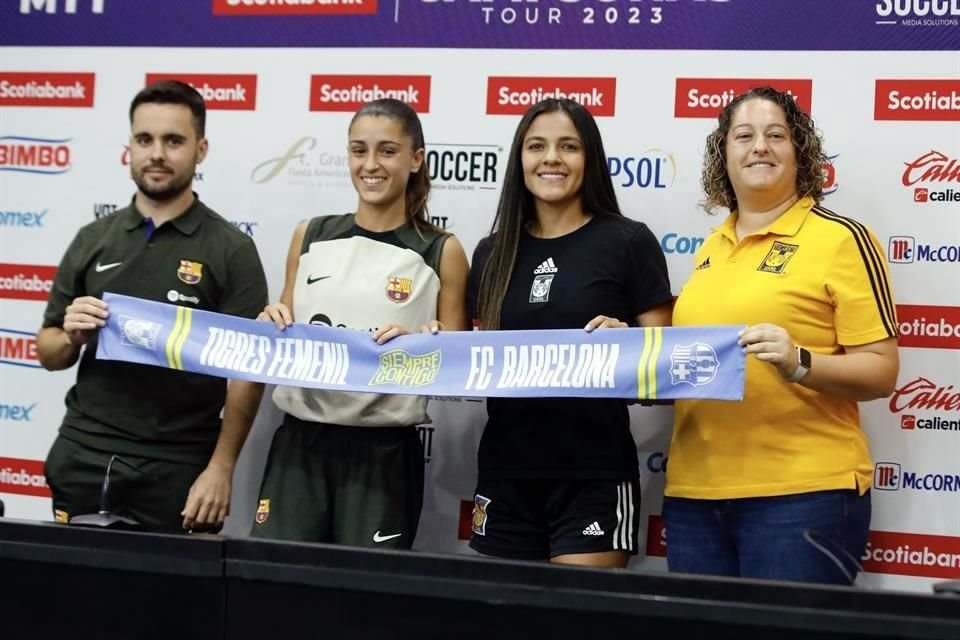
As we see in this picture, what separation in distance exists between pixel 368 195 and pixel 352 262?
21 centimetres

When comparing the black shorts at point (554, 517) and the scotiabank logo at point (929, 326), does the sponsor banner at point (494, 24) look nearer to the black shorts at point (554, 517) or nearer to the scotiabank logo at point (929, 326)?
the scotiabank logo at point (929, 326)

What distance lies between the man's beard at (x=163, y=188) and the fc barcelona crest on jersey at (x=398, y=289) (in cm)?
80

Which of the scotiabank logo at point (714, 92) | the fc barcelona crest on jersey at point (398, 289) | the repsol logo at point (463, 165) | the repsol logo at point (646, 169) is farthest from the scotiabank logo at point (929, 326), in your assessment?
the fc barcelona crest on jersey at point (398, 289)

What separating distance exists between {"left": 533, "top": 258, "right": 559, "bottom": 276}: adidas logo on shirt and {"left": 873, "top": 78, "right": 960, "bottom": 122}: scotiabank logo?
1235 mm

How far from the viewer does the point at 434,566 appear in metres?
1.84

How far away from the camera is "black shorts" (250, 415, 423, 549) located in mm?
3074

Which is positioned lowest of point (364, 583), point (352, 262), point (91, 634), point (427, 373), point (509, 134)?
point (91, 634)

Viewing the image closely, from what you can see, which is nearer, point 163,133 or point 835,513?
point 835,513

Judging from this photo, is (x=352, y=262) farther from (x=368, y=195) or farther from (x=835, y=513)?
(x=835, y=513)

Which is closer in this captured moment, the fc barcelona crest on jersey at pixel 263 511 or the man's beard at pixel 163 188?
the fc barcelona crest on jersey at pixel 263 511

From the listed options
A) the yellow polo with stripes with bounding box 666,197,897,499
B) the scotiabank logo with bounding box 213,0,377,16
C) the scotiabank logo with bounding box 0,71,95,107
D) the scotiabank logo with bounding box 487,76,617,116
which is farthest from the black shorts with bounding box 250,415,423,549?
the scotiabank logo with bounding box 0,71,95,107

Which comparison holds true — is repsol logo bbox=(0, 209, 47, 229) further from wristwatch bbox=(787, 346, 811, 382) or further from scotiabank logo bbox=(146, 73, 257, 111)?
wristwatch bbox=(787, 346, 811, 382)

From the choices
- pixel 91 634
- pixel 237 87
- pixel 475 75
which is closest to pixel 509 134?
pixel 475 75

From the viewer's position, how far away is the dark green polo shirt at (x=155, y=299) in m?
3.30
